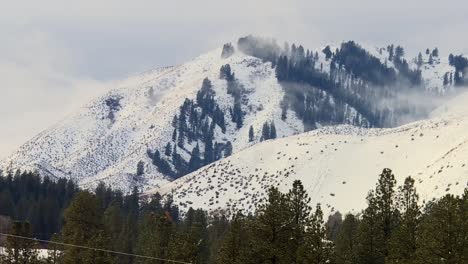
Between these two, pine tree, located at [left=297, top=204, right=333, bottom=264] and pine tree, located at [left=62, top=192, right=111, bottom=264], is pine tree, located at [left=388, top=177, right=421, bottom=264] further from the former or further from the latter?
pine tree, located at [left=62, top=192, right=111, bottom=264]

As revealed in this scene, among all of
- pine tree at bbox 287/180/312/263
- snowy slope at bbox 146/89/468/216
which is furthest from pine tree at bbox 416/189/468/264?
snowy slope at bbox 146/89/468/216

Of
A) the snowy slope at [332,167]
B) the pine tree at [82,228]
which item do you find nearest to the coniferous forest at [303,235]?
the pine tree at [82,228]

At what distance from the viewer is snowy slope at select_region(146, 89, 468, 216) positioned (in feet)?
467

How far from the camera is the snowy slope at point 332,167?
142 meters

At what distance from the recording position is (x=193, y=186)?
181 metres

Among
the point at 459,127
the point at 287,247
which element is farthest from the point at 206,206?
the point at 287,247

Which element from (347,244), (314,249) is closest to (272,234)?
(314,249)

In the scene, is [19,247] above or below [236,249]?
above

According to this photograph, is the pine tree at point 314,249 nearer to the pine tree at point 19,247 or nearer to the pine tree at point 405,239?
the pine tree at point 405,239

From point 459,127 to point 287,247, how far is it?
119 m

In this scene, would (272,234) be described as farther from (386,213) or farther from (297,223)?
(386,213)

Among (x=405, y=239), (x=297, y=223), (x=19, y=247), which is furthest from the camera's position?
(x=19, y=247)

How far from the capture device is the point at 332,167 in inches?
6575

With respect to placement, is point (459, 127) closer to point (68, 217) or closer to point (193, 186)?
point (193, 186)
